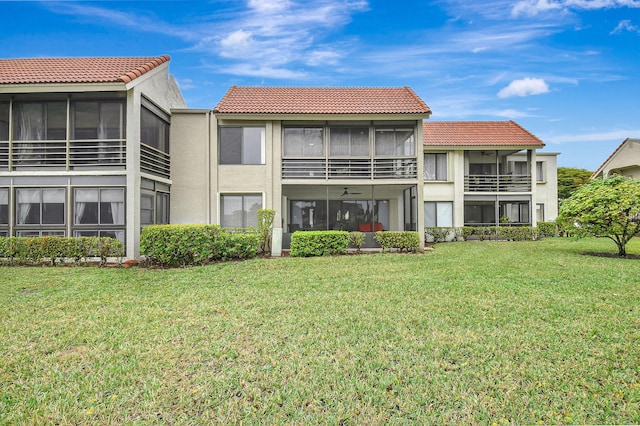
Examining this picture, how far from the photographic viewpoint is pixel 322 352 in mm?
4531

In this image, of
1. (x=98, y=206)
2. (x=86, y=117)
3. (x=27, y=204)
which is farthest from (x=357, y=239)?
(x=27, y=204)

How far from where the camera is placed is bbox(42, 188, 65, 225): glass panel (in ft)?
42.0

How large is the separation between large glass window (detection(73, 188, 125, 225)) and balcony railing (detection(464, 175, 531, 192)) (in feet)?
63.8

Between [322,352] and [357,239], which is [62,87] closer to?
[357,239]

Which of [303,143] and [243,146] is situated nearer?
[243,146]

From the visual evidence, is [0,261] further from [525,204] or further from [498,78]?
[525,204]

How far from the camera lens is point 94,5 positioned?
13.8m

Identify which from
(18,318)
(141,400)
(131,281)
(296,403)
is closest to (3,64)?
(131,281)

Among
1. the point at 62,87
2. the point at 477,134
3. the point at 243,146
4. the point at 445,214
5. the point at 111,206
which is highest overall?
the point at 477,134

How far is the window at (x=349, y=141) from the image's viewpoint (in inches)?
647

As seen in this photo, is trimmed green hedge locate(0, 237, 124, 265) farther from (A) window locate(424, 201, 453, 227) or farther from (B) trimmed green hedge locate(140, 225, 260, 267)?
(A) window locate(424, 201, 453, 227)

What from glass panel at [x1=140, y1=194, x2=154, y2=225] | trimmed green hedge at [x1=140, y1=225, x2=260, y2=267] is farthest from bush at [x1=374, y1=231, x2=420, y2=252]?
glass panel at [x1=140, y1=194, x2=154, y2=225]

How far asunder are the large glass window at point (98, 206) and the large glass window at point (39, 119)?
249 cm

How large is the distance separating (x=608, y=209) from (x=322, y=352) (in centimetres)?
1421
